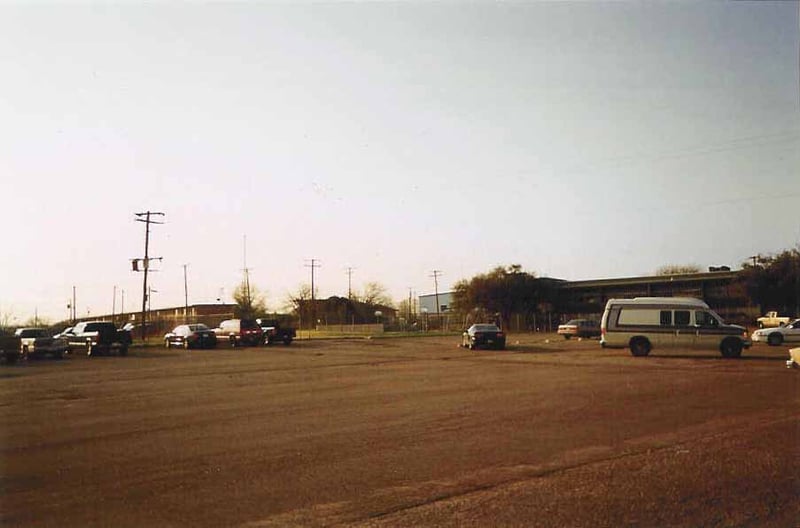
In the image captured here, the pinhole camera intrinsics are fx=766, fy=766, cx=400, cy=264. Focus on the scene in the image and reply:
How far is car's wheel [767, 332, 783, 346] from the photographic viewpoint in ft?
133

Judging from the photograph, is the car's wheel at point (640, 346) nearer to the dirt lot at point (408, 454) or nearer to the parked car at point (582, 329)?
the dirt lot at point (408, 454)

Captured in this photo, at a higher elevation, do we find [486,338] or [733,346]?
[486,338]

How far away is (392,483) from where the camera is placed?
8422mm

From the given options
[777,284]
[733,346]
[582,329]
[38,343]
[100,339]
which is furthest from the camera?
[777,284]

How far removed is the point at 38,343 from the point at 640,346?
30364 mm

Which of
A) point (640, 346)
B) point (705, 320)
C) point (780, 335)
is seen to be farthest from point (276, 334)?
point (705, 320)

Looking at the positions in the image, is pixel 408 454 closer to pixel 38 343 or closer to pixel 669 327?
pixel 669 327

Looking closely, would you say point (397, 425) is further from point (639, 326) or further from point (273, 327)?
point (273, 327)

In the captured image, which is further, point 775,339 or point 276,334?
point 276,334

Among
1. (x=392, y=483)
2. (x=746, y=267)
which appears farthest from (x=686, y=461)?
(x=746, y=267)

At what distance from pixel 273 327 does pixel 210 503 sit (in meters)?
49.4

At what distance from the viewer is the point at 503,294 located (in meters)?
84.9

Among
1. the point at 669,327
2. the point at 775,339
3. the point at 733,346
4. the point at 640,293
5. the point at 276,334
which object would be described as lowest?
the point at 733,346

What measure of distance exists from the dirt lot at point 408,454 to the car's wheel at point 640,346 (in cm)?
1135
